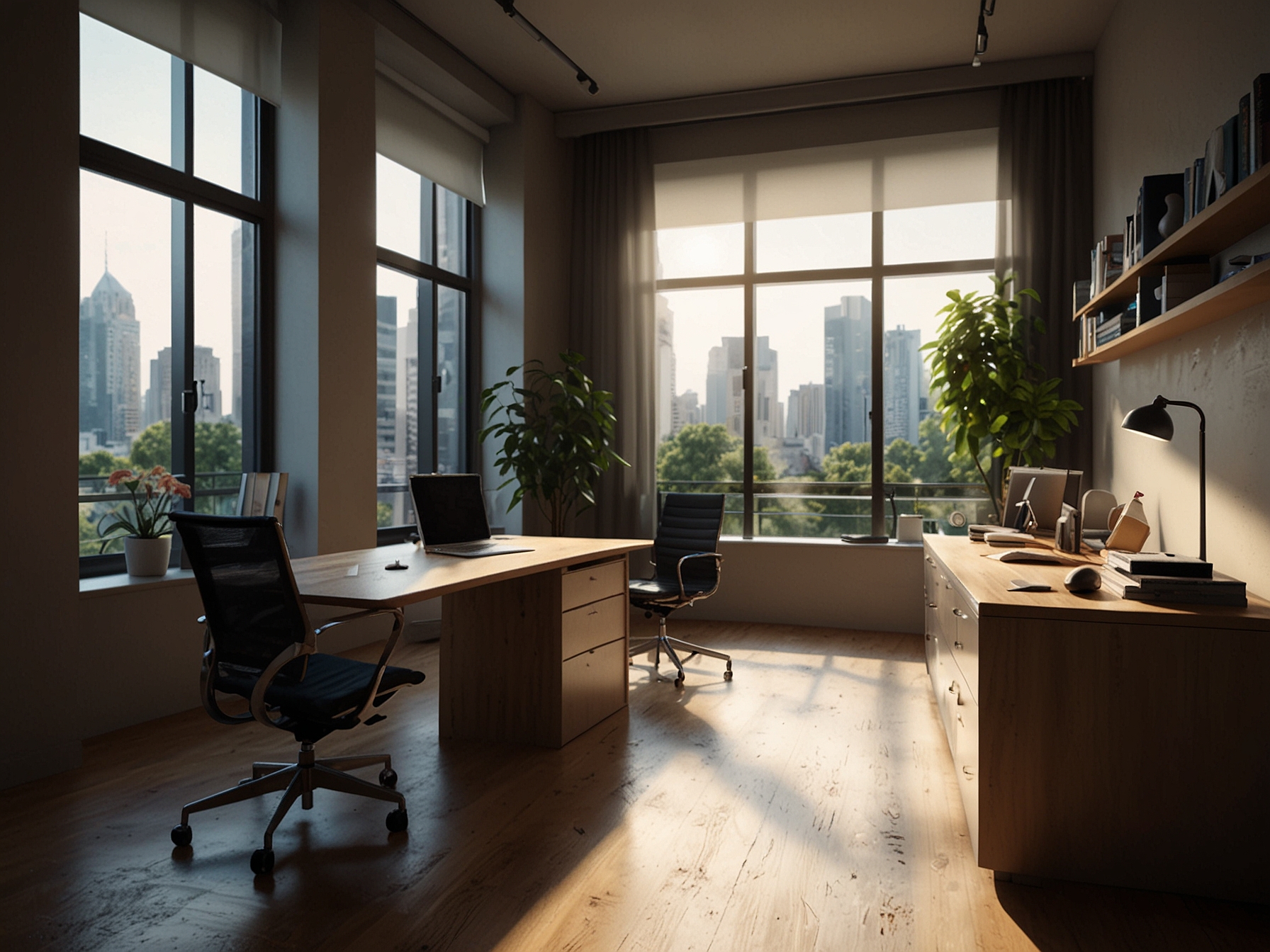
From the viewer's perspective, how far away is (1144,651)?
2.18 m

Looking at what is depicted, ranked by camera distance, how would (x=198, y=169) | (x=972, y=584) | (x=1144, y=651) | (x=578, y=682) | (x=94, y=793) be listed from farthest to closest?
(x=198, y=169)
(x=578, y=682)
(x=94, y=793)
(x=972, y=584)
(x=1144, y=651)

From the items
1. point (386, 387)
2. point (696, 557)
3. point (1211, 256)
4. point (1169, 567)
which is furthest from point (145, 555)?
point (1211, 256)

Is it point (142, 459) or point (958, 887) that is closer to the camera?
point (958, 887)

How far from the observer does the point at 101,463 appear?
149 inches

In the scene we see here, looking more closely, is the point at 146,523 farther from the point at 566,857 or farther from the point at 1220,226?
the point at 1220,226

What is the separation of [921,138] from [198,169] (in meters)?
4.58

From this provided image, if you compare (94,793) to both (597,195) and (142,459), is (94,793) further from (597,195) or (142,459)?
(597,195)

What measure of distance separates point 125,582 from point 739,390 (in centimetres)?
432

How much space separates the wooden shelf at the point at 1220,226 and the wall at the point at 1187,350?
108mm

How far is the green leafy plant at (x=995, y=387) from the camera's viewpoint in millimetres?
5137

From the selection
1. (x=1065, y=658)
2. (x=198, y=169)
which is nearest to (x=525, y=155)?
(x=198, y=169)

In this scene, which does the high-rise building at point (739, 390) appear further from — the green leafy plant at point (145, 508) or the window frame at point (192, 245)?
the green leafy plant at point (145, 508)

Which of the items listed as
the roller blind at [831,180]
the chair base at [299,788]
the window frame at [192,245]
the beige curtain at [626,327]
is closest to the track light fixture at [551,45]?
the beige curtain at [626,327]

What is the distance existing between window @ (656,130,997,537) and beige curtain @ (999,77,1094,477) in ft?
0.82
